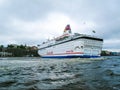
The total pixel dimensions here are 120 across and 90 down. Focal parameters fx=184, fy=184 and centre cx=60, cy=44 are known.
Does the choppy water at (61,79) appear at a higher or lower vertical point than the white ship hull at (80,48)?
lower

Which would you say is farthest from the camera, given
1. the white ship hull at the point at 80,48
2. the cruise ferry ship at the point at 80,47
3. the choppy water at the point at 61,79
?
the cruise ferry ship at the point at 80,47

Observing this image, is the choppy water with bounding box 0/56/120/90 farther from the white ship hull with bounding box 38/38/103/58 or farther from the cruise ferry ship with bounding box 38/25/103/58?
the cruise ferry ship with bounding box 38/25/103/58

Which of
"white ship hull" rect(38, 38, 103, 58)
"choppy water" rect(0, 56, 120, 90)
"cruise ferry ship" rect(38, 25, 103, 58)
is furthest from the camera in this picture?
"cruise ferry ship" rect(38, 25, 103, 58)

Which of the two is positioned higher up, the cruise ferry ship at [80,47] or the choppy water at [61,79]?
the cruise ferry ship at [80,47]

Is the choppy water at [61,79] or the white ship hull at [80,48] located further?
the white ship hull at [80,48]

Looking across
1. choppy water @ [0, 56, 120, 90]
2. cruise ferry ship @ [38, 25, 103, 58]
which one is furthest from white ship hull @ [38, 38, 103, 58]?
choppy water @ [0, 56, 120, 90]

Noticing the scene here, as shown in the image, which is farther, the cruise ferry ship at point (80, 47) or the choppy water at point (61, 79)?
the cruise ferry ship at point (80, 47)

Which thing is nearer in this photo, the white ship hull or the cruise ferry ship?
the white ship hull

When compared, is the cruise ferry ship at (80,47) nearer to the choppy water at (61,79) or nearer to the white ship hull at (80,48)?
the white ship hull at (80,48)

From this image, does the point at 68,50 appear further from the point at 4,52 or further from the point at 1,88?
the point at 4,52

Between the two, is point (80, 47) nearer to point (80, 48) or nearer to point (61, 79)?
point (80, 48)

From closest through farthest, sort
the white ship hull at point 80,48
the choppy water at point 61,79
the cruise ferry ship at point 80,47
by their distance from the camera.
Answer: the choppy water at point 61,79, the white ship hull at point 80,48, the cruise ferry ship at point 80,47

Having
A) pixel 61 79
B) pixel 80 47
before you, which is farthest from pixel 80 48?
pixel 61 79

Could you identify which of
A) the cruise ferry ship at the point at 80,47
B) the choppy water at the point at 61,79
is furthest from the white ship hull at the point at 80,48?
the choppy water at the point at 61,79
